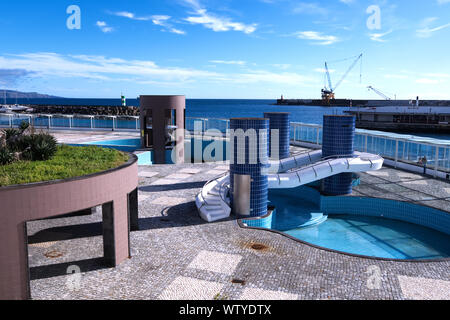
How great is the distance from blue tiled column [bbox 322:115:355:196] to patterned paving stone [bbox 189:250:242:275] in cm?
993

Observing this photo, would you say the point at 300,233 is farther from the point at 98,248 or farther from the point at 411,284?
the point at 98,248

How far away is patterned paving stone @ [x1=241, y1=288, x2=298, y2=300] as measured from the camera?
352 inches

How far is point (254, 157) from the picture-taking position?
15266 millimetres

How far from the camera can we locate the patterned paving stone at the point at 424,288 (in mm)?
9016

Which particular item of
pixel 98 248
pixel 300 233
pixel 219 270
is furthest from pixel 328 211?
pixel 98 248

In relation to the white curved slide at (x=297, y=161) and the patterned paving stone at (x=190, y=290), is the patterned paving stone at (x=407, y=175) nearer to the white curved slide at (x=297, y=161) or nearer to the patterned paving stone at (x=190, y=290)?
the white curved slide at (x=297, y=161)

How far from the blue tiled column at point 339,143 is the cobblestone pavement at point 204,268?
750 centimetres

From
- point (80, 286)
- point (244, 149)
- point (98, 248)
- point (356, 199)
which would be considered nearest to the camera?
point (80, 286)

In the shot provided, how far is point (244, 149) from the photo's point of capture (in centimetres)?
1512

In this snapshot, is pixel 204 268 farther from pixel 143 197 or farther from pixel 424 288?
pixel 143 197

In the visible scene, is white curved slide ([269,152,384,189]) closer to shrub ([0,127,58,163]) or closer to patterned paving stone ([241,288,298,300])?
patterned paving stone ([241,288,298,300])

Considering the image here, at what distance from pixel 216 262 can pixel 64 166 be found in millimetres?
5277

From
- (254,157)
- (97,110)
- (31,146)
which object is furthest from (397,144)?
(97,110)
